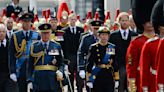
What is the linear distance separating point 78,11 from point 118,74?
76.8 ft

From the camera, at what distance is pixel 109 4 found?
85.3 ft

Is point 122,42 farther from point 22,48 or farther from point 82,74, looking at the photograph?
point 22,48

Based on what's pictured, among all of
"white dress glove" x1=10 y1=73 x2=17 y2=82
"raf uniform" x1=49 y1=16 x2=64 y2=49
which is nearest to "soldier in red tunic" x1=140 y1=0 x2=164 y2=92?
"white dress glove" x1=10 y1=73 x2=17 y2=82

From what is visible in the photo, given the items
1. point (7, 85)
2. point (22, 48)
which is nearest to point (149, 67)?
point (7, 85)

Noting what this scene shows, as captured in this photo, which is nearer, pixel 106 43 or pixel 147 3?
pixel 147 3

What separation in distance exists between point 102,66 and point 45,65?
144 cm

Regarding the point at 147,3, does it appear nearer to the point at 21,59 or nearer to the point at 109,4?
the point at 21,59

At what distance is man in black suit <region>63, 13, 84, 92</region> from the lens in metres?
14.8

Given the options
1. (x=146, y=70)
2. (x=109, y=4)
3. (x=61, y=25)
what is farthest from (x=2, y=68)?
(x=109, y=4)

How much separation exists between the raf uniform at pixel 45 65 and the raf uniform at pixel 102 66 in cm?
113

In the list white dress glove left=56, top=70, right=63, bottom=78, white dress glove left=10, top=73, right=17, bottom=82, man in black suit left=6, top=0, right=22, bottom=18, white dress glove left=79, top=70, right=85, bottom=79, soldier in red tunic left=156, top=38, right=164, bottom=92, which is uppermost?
soldier in red tunic left=156, top=38, right=164, bottom=92

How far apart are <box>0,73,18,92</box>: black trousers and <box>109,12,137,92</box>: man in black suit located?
1.95 metres

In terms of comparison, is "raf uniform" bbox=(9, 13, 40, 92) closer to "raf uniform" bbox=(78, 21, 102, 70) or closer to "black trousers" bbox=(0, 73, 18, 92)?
"black trousers" bbox=(0, 73, 18, 92)

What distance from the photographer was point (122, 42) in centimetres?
1317
